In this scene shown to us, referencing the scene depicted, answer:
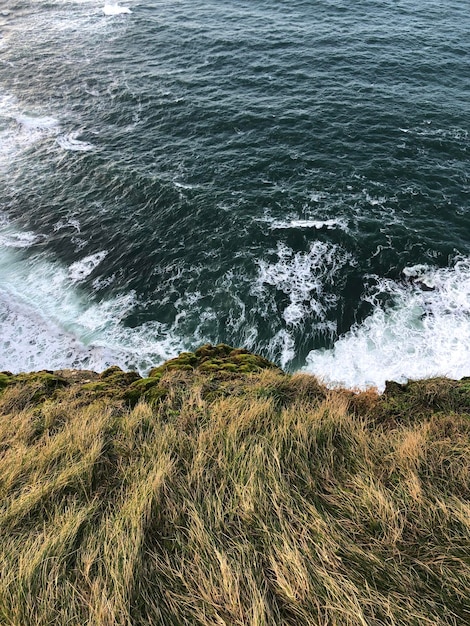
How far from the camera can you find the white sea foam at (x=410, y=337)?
591 inches

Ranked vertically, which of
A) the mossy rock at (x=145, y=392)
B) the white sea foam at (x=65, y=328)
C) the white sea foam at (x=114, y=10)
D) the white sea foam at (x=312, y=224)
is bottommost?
the white sea foam at (x=65, y=328)

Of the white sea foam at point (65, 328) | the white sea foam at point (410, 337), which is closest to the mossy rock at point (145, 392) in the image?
the white sea foam at point (65, 328)

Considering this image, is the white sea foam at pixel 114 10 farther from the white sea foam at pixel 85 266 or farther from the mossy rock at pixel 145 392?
the mossy rock at pixel 145 392

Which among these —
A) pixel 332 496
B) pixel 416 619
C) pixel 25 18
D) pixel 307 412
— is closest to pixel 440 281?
pixel 307 412

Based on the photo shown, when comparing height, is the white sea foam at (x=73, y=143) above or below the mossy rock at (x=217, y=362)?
above

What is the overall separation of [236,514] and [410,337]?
1287cm

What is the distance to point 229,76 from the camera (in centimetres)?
3350

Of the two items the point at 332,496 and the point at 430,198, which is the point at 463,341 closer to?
the point at 430,198

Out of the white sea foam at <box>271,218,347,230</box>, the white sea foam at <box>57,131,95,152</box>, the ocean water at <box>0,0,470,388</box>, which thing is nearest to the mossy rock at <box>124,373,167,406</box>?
the ocean water at <box>0,0,470,388</box>

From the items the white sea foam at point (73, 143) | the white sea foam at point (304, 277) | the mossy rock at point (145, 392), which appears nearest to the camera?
the mossy rock at point (145, 392)

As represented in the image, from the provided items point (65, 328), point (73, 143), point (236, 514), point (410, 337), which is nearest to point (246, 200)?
point (410, 337)

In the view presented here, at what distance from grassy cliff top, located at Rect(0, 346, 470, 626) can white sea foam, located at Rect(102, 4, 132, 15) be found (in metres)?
57.1

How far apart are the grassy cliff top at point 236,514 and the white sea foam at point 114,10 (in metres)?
57.1

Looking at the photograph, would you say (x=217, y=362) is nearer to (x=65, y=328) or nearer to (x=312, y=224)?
(x=65, y=328)
